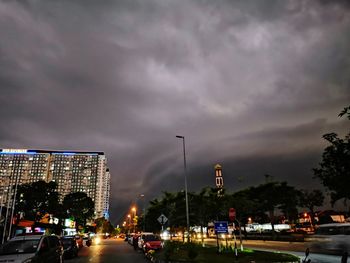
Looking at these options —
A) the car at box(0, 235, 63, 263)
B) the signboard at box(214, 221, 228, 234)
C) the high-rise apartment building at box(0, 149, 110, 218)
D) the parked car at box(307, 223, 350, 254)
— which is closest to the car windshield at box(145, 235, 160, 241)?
the signboard at box(214, 221, 228, 234)

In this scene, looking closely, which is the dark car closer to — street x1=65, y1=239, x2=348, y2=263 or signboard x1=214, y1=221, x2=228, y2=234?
street x1=65, y1=239, x2=348, y2=263

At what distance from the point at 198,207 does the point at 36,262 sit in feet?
115

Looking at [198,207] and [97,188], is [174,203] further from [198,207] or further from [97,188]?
[97,188]

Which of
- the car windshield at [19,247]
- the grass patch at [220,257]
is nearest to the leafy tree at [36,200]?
the grass patch at [220,257]

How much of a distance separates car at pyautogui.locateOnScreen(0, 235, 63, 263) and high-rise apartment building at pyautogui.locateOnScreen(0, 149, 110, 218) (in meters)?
175

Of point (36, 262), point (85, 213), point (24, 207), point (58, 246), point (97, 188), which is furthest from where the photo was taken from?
point (97, 188)

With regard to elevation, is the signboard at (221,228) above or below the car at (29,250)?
above

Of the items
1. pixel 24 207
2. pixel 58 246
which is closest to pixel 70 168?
pixel 24 207

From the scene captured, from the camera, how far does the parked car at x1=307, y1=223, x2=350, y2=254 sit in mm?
15656

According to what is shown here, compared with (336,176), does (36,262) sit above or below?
below

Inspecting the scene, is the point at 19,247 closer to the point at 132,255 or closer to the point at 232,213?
the point at 232,213

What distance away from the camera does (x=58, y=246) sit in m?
14.6

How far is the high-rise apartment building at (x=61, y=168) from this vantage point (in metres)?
173

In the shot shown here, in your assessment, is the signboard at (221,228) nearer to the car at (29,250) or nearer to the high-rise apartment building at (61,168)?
the car at (29,250)
